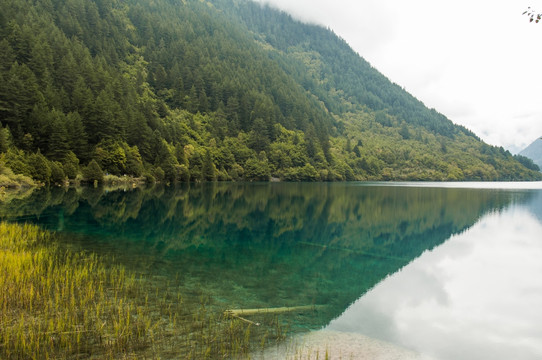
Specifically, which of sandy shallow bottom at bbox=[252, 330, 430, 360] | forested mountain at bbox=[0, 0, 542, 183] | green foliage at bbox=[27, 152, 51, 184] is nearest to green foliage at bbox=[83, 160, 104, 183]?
forested mountain at bbox=[0, 0, 542, 183]

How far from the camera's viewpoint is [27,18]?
334 ft

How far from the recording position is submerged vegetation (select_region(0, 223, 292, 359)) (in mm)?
7712

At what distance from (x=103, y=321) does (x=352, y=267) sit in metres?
12.8

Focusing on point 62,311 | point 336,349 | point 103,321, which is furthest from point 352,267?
point 62,311

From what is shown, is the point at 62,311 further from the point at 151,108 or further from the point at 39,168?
the point at 151,108

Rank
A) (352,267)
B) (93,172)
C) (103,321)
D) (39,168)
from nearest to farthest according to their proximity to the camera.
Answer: (103,321)
(352,267)
(39,168)
(93,172)

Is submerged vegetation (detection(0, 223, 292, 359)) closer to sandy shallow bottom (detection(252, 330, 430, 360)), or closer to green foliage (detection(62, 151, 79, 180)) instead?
sandy shallow bottom (detection(252, 330, 430, 360))

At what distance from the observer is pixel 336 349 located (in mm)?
→ 8953

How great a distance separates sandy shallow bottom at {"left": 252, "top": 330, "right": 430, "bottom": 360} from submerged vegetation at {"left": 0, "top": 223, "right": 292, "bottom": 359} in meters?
0.53

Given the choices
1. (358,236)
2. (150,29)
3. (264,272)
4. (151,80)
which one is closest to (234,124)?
(151,80)

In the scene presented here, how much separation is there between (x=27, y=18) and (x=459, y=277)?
128m

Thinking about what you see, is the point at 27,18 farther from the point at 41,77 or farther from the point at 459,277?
the point at 459,277

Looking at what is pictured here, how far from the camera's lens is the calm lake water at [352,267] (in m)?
10.7

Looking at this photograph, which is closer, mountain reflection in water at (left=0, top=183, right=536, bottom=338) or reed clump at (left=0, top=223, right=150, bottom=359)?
reed clump at (left=0, top=223, right=150, bottom=359)
